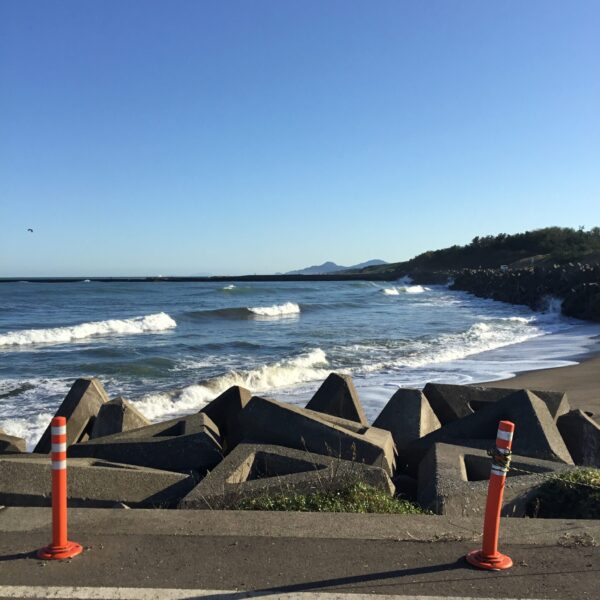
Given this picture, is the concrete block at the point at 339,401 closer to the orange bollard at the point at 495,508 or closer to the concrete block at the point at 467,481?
the concrete block at the point at 467,481

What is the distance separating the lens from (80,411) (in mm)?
7609

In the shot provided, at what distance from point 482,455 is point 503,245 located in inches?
3514

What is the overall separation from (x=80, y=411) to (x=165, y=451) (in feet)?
7.88

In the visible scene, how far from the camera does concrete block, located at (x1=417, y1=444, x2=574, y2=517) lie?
184 inches

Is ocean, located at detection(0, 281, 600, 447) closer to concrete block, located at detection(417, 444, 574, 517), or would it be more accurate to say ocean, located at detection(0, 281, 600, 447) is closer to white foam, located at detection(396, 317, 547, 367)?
white foam, located at detection(396, 317, 547, 367)

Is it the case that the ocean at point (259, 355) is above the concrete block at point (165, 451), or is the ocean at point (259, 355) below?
below

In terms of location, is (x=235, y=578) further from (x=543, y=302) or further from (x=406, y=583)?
(x=543, y=302)

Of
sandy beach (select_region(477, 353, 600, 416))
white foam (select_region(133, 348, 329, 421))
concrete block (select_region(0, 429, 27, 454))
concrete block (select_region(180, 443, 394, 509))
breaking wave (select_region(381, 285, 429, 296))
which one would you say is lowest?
white foam (select_region(133, 348, 329, 421))

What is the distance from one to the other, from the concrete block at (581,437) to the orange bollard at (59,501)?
514cm

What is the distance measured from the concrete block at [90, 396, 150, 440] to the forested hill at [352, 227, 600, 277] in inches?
2002

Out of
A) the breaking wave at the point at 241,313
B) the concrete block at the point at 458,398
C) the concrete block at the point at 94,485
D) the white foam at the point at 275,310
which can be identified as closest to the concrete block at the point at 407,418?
the concrete block at the point at 458,398

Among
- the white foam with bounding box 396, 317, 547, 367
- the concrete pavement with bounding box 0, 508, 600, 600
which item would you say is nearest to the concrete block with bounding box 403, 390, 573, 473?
the concrete pavement with bounding box 0, 508, 600, 600

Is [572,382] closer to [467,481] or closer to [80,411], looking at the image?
[467,481]

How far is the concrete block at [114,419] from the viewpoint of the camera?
712 centimetres
